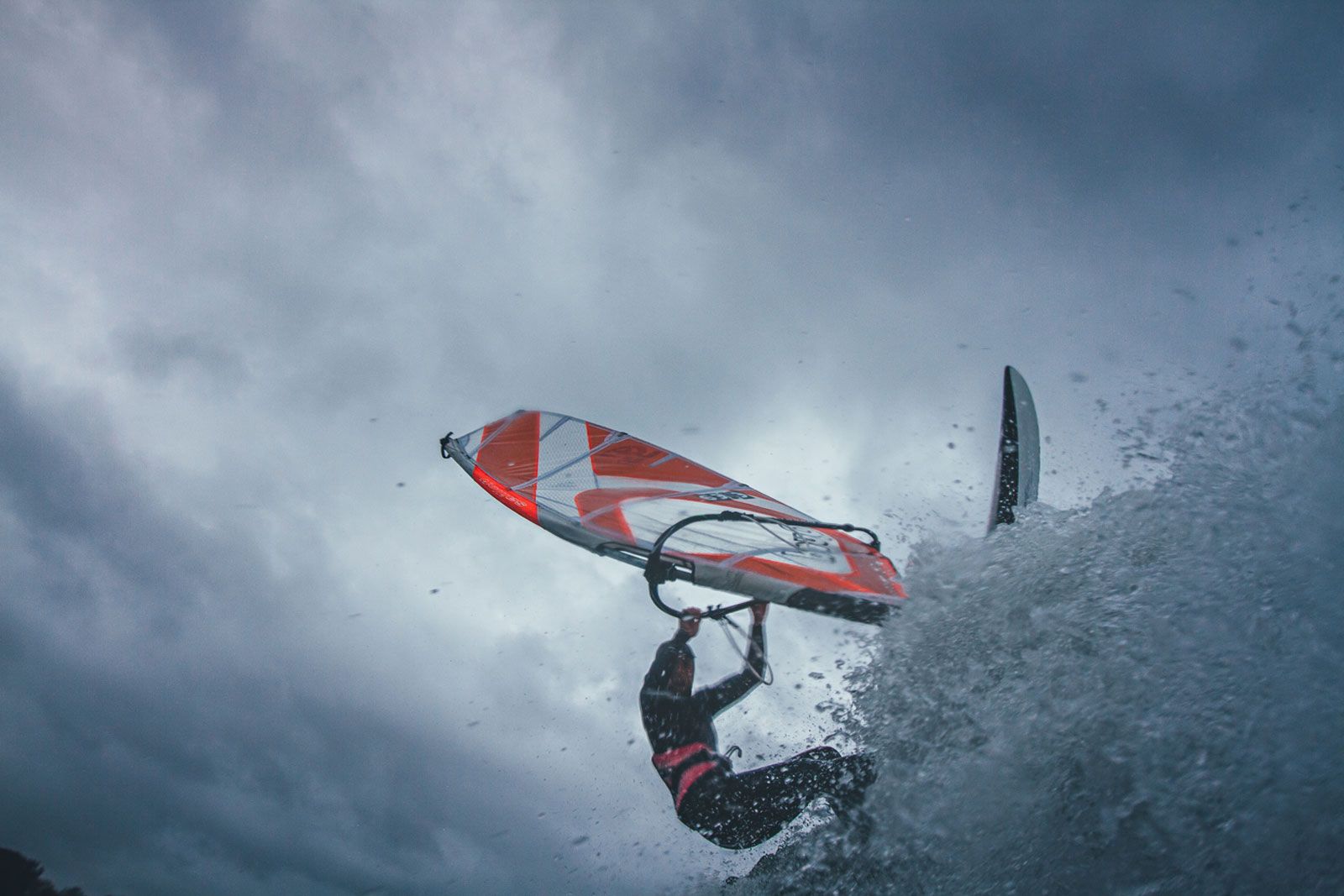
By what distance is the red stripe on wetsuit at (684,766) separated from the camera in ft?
11.7

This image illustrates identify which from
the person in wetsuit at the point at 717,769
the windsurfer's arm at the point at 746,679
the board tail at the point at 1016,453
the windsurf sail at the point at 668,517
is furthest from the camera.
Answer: the board tail at the point at 1016,453

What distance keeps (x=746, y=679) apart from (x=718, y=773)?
0.63 metres

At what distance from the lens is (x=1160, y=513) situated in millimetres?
3096

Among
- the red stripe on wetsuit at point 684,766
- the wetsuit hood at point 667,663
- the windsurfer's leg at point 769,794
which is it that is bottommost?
the windsurfer's leg at point 769,794

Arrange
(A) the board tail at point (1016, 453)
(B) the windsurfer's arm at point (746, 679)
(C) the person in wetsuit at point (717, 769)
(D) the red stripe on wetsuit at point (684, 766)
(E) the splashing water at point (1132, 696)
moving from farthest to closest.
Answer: (A) the board tail at point (1016, 453)
(B) the windsurfer's arm at point (746, 679)
(D) the red stripe on wetsuit at point (684, 766)
(C) the person in wetsuit at point (717, 769)
(E) the splashing water at point (1132, 696)

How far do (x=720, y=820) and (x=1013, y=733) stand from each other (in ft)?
5.06

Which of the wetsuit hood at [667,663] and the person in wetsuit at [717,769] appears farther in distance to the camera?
the wetsuit hood at [667,663]

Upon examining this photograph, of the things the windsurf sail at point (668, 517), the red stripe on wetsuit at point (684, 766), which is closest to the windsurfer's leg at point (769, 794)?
the red stripe on wetsuit at point (684, 766)

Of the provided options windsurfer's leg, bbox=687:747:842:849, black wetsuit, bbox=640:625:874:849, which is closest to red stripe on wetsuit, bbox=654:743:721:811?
black wetsuit, bbox=640:625:874:849

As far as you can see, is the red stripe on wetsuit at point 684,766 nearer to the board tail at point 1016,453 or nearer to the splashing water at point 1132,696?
the splashing water at point 1132,696

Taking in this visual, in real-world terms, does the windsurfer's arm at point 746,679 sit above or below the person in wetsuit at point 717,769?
above

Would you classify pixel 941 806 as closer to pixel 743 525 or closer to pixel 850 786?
pixel 850 786

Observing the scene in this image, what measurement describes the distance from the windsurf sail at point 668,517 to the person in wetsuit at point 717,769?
0.41m

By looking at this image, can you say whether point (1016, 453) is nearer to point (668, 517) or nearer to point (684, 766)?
point (668, 517)
